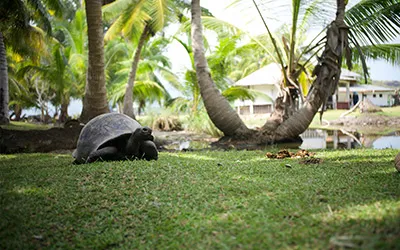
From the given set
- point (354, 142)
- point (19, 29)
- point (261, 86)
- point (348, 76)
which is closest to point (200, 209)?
point (354, 142)

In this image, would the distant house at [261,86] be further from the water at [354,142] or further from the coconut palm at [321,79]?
the coconut palm at [321,79]

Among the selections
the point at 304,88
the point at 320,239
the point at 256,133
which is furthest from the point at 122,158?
the point at 304,88

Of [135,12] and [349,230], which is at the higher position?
[135,12]

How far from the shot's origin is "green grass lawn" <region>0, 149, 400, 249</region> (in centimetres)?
220

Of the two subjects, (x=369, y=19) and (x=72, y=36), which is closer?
(x=369, y=19)

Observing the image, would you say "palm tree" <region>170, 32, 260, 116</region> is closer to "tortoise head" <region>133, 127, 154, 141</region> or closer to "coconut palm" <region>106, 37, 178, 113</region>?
"coconut palm" <region>106, 37, 178, 113</region>

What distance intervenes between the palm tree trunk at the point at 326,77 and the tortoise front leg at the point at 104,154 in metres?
5.86

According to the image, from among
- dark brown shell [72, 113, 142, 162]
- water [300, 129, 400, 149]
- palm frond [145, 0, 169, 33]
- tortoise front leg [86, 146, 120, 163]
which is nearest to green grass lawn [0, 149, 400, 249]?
tortoise front leg [86, 146, 120, 163]

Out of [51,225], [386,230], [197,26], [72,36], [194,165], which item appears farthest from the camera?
[72,36]

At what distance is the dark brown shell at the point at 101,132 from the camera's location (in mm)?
5170

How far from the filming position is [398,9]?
8.62 meters

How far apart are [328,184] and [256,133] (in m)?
6.48

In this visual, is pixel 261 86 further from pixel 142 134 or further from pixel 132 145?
pixel 142 134

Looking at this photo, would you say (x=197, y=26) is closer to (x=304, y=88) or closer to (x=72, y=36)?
(x=304, y=88)
